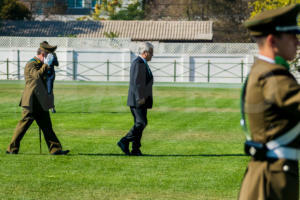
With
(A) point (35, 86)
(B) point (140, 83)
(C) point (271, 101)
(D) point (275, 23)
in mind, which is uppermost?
(D) point (275, 23)

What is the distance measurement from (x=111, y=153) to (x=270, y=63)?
24.2ft

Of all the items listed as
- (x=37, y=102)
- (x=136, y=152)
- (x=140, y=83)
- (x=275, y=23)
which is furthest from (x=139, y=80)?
(x=275, y=23)

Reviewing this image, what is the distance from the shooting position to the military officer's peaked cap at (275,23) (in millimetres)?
3766

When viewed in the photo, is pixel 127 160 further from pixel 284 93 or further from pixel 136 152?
pixel 284 93

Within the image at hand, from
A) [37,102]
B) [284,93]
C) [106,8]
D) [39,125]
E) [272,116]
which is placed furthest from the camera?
[106,8]

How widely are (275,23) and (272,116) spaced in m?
0.54

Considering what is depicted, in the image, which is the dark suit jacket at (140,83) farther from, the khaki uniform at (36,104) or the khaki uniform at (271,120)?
the khaki uniform at (271,120)

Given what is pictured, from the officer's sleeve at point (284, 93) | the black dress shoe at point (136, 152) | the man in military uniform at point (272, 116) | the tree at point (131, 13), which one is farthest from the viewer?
the tree at point (131, 13)

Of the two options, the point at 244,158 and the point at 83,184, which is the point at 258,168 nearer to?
the point at 83,184

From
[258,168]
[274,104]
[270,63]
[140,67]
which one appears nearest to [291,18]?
[270,63]

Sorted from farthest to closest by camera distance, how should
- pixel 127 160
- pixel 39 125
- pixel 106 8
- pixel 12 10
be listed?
pixel 106 8 < pixel 12 10 < pixel 39 125 < pixel 127 160

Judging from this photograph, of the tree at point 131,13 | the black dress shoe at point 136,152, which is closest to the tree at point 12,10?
the tree at point 131,13

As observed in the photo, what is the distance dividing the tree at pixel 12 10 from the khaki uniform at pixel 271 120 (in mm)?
54787

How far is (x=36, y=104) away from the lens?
1043 cm
